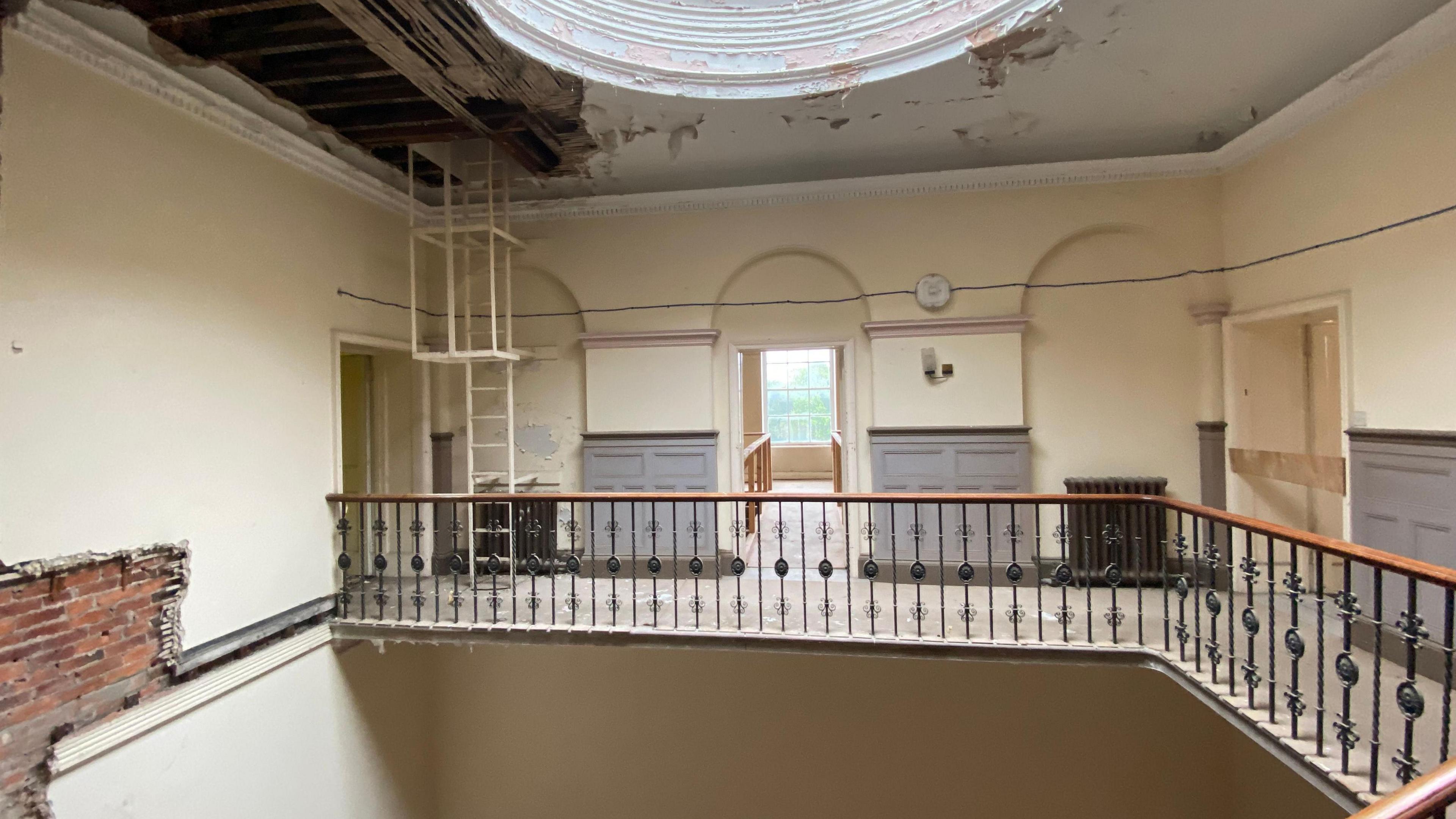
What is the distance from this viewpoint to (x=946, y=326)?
535 cm

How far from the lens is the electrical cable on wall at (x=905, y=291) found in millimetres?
4523

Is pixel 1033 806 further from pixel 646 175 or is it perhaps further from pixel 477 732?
pixel 646 175

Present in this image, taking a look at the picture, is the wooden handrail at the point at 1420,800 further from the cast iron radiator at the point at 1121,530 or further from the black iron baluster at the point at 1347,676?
the cast iron radiator at the point at 1121,530

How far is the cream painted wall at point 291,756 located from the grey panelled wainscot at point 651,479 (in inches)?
76.0

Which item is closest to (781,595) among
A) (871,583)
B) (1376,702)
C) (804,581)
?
(804,581)

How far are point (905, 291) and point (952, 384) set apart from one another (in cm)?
90

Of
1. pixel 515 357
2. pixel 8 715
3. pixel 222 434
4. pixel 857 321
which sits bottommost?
pixel 8 715

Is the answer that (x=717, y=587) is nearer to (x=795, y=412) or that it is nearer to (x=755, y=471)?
(x=755, y=471)

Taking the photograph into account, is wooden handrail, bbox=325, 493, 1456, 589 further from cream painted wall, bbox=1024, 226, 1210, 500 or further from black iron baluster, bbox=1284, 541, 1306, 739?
cream painted wall, bbox=1024, 226, 1210, 500

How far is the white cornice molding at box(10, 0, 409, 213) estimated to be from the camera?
9.37 ft

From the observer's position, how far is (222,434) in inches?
148

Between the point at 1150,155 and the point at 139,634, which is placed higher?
the point at 1150,155

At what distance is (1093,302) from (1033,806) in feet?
13.2

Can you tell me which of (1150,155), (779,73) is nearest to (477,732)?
(779,73)
